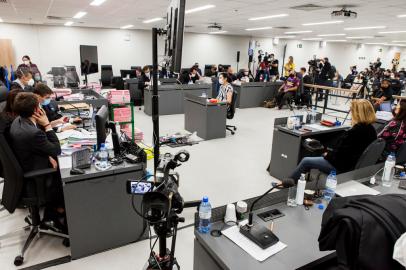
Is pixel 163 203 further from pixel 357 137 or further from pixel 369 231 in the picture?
pixel 357 137

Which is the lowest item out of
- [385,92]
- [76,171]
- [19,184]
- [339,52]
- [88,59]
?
[19,184]

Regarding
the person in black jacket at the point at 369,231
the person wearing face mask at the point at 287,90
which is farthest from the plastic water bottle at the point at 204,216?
the person wearing face mask at the point at 287,90

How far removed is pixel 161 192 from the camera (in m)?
1.13

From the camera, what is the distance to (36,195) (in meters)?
2.17

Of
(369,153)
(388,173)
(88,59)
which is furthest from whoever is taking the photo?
(88,59)

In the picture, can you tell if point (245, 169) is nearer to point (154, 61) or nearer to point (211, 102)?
point (211, 102)

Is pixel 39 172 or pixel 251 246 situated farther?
pixel 39 172

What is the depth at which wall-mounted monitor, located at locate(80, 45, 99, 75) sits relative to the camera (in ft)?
23.8

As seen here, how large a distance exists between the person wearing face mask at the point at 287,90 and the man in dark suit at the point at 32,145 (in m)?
7.59

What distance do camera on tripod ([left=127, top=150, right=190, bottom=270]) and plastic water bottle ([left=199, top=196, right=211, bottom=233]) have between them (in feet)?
0.68

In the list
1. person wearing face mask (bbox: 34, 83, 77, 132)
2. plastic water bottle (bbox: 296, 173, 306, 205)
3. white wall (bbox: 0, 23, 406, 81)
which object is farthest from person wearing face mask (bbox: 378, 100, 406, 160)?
white wall (bbox: 0, 23, 406, 81)

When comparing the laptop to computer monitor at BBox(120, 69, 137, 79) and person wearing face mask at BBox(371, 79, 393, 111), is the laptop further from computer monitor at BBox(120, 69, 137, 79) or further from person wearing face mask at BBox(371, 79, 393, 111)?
computer monitor at BBox(120, 69, 137, 79)

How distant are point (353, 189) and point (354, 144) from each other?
3.00ft

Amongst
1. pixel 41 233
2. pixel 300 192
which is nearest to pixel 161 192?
pixel 300 192
